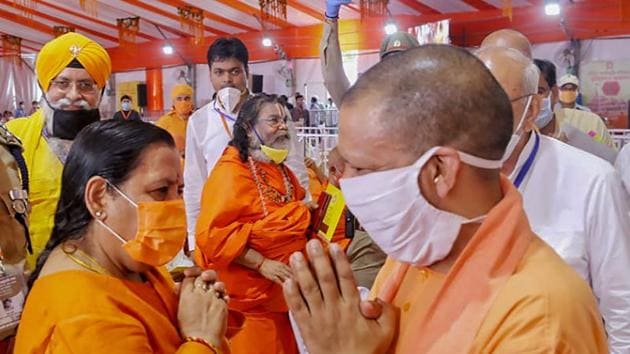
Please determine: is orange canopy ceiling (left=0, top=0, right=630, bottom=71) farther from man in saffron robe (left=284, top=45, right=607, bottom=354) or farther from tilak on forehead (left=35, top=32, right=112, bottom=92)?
man in saffron robe (left=284, top=45, right=607, bottom=354)

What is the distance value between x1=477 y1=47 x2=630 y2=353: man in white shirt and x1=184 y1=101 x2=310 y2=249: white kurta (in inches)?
79.6

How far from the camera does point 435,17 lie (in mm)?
12164

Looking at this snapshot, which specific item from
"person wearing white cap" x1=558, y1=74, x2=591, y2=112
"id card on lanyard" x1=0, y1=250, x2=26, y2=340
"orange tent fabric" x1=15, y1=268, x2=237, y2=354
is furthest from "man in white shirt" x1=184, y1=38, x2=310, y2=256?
"person wearing white cap" x1=558, y1=74, x2=591, y2=112

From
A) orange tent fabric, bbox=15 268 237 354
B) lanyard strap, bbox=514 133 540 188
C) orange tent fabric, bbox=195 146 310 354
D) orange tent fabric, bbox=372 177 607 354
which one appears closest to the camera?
orange tent fabric, bbox=372 177 607 354

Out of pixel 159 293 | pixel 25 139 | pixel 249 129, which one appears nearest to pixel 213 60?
pixel 249 129

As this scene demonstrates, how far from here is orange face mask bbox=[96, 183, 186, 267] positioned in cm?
154

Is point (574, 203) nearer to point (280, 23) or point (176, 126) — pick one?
point (176, 126)

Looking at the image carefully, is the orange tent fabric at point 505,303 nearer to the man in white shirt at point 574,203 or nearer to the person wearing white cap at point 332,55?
the man in white shirt at point 574,203

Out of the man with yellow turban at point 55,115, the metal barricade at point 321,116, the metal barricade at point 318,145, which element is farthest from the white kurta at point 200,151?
the metal barricade at point 321,116

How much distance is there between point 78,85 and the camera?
250cm

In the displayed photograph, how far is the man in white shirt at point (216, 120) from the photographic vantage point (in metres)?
3.59

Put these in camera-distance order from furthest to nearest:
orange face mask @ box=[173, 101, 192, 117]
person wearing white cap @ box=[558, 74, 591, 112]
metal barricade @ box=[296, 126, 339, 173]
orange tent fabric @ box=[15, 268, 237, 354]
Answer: metal barricade @ box=[296, 126, 339, 173] < orange face mask @ box=[173, 101, 192, 117] < person wearing white cap @ box=[558, 74, 591, 112] < orange tent fabric @ box=[15, 268, 237, 354]

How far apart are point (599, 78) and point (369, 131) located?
11.2 m

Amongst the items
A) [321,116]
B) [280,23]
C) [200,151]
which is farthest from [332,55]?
[280,23]
